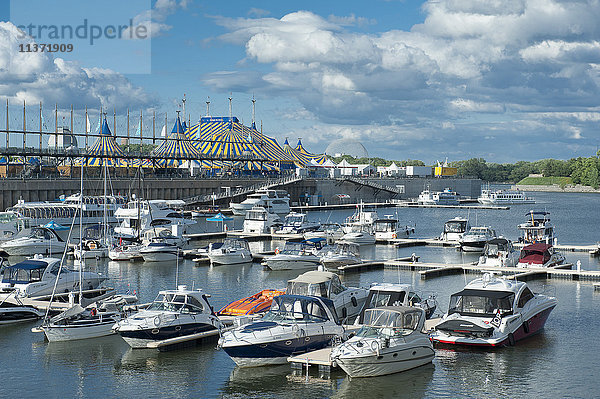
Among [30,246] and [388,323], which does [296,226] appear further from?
[388,323]

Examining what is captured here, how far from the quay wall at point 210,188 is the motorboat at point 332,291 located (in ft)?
139

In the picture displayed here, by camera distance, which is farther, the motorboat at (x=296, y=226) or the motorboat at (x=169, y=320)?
the motorboat at (x=296, y=226)

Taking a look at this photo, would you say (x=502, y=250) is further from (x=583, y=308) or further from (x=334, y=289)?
(x=334, y=289)

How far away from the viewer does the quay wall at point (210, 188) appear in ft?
307

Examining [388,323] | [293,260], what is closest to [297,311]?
[388,323]

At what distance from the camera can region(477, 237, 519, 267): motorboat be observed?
48.0 m

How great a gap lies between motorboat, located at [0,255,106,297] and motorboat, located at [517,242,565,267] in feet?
89.6

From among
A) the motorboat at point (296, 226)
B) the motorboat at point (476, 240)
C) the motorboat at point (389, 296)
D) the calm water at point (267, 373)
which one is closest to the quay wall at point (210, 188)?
the motorboat at point (296, 226)

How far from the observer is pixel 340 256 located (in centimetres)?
4872

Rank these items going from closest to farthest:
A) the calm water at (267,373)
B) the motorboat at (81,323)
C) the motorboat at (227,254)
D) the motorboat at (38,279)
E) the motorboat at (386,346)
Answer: the motorboat at (386,346) → the calm water at (267,373) → the motorboat at (81,323) → the motorboat at (38,279) → the motorboat at (227,254)

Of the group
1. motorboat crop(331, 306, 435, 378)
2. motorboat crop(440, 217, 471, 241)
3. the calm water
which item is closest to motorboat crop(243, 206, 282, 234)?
motorboat crop(440, 217, 471, 241)

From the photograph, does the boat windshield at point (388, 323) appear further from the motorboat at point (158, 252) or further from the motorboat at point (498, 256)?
the motorboat at point (158, 252)

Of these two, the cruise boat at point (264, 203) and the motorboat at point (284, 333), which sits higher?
the cruise boat at point (264, 203)

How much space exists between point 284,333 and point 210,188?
9882cm
